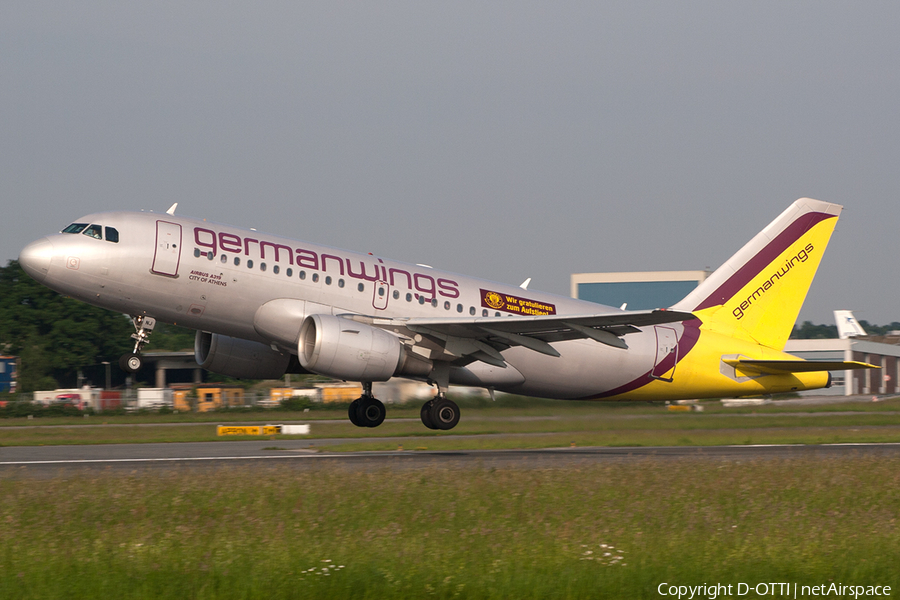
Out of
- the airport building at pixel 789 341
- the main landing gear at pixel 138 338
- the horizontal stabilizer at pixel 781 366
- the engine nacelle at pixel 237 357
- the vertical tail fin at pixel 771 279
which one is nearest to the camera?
the main landing gear at pixel 138 338

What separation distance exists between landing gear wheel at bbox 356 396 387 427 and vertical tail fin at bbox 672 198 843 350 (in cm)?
961

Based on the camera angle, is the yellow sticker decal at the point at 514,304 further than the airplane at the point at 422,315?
Yes

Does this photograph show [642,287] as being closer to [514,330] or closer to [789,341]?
[789,341]

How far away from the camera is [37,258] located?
2167cm

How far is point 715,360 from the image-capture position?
27.2 m

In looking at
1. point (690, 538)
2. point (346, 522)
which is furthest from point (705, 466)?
point (346, 522)

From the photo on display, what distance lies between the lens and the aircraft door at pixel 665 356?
26.8 meters

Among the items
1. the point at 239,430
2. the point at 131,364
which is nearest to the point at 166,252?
the point at 131,364

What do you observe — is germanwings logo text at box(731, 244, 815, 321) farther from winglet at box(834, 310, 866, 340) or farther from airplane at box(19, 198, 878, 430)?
winglet at box(834, 310, 866, 340)

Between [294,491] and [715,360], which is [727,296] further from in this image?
[294,491]

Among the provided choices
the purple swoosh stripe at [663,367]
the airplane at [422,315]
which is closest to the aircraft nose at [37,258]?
the airplane at [422,315]

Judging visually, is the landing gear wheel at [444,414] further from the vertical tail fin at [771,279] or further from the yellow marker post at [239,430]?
the yellow marker post at [239,430]

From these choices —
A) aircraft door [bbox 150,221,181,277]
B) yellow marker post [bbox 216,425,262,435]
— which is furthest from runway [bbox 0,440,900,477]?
yellow marker post [bbox 216,425,262,435]

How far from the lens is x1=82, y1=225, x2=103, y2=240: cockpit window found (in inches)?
869
